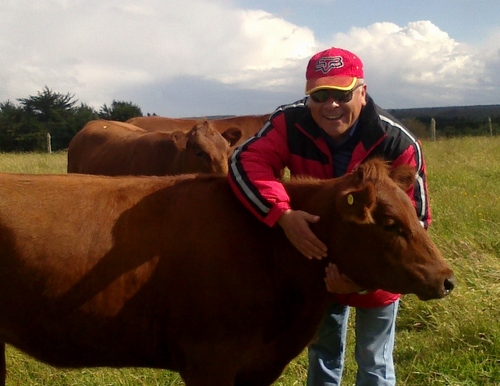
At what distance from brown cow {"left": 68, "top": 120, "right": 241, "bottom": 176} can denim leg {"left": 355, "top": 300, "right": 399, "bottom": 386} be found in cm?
545

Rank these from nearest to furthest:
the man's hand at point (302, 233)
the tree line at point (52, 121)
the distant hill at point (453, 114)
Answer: the man's hand at point (302, 233) → the tree line at point (52, 121) → the distant hill at point (453, 114)

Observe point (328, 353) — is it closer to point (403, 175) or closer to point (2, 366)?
point (403, 175)

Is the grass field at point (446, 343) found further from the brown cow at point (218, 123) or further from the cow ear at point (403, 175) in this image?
the brown cow at point (218, 123)

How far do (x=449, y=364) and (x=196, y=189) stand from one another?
2238mm

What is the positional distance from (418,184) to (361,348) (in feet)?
3.55

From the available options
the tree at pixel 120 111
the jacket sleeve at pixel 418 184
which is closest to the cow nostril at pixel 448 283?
the jacket sleeve at pixel 418 184

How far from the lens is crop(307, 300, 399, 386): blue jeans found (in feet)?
12.0

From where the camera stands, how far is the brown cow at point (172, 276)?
10.3ft

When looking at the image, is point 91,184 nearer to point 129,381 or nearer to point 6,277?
point 6,277

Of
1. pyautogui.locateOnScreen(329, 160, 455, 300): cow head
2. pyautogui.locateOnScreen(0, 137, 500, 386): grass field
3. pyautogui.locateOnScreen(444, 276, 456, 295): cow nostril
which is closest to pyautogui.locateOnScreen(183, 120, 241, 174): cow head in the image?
pyautogui.locateOnScreen(0, 137, 500, 386): grass field

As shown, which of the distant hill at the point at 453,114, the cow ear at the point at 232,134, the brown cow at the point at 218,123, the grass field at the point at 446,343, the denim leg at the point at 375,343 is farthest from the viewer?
the distant hill at the point at 453,114

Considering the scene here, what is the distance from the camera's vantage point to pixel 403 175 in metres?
3.21

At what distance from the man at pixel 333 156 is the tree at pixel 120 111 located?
38.1 m

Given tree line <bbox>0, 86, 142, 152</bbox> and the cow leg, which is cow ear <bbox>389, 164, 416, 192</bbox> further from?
tree line <bbox>0, 86, 142, 152</bbox>
